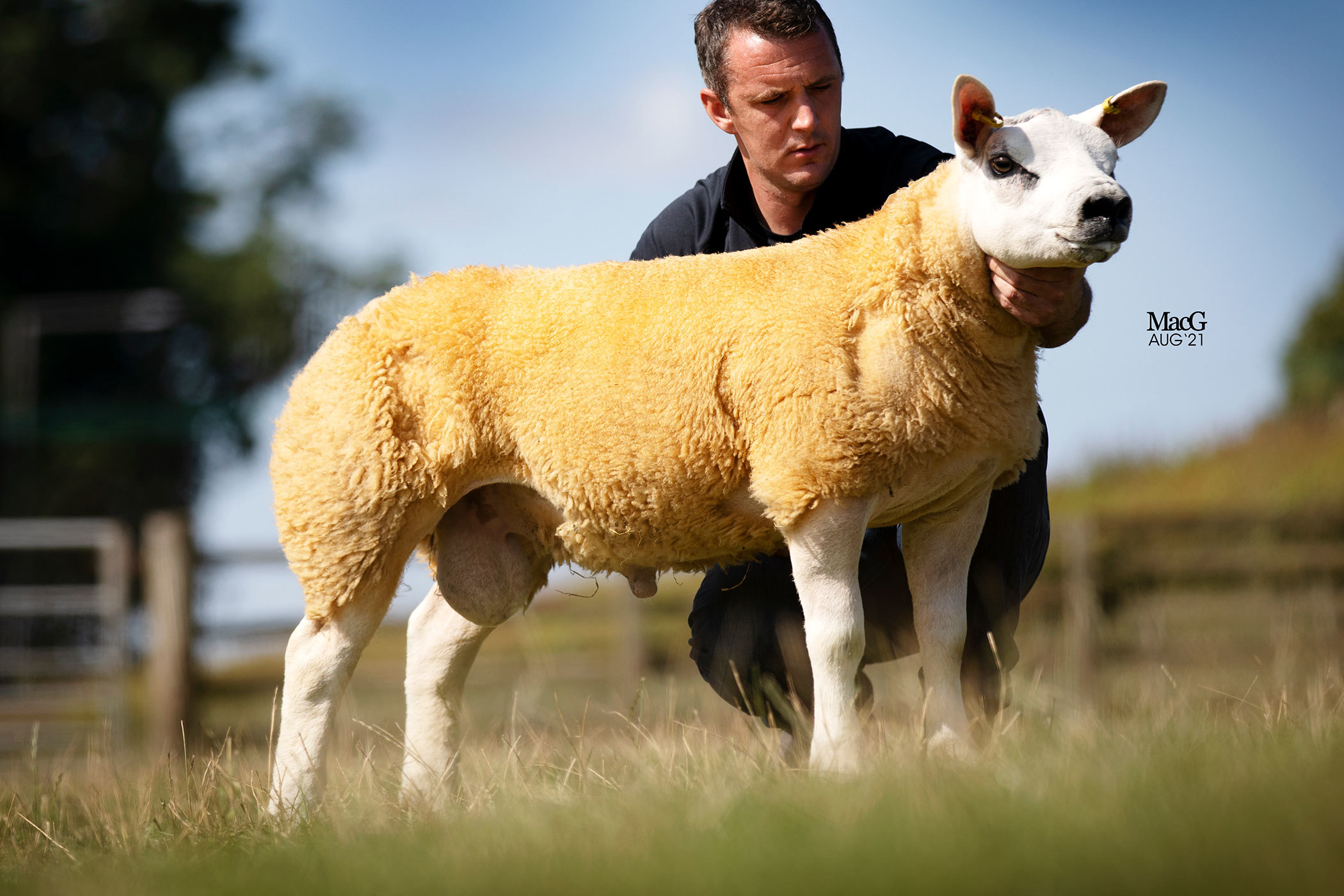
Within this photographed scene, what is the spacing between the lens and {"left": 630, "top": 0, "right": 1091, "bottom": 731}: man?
3.59 meters

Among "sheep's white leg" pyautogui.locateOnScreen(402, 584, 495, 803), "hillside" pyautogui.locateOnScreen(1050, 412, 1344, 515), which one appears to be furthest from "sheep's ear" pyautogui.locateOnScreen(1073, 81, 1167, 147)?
"hillside" pyautogui.locateOnScreen(1050, 412, 1344, 515)

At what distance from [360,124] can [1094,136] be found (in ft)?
76.9

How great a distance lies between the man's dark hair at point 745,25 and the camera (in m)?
3.55

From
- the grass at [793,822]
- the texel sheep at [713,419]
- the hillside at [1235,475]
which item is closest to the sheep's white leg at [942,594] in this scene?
the texel sheep at [713,419]

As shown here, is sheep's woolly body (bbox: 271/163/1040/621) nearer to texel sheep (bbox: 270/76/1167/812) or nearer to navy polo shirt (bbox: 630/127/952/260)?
texel sheep (bbox: 270/76/1167/812)

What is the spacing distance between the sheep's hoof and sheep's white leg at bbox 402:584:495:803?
132 cm

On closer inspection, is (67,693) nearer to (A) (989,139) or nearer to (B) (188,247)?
(A) (989,139)

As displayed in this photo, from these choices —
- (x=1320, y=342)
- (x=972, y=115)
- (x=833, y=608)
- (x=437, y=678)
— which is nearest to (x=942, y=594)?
(x=833, y=608)

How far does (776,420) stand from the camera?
9.64 ft

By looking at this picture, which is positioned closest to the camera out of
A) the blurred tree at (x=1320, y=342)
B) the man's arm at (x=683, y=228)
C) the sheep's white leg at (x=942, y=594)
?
the sheep's white leg at (x=942, y=594)

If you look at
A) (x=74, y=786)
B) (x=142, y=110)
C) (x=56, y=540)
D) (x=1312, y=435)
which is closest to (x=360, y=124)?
(x=142, y=110)

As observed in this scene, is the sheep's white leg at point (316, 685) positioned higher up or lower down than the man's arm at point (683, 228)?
lower down

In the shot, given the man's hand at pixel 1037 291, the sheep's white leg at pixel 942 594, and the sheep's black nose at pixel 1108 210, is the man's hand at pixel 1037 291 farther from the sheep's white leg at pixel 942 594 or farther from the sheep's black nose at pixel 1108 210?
the sheep's white leg at pixel 942 594

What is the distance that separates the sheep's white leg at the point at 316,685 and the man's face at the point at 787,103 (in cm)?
177
